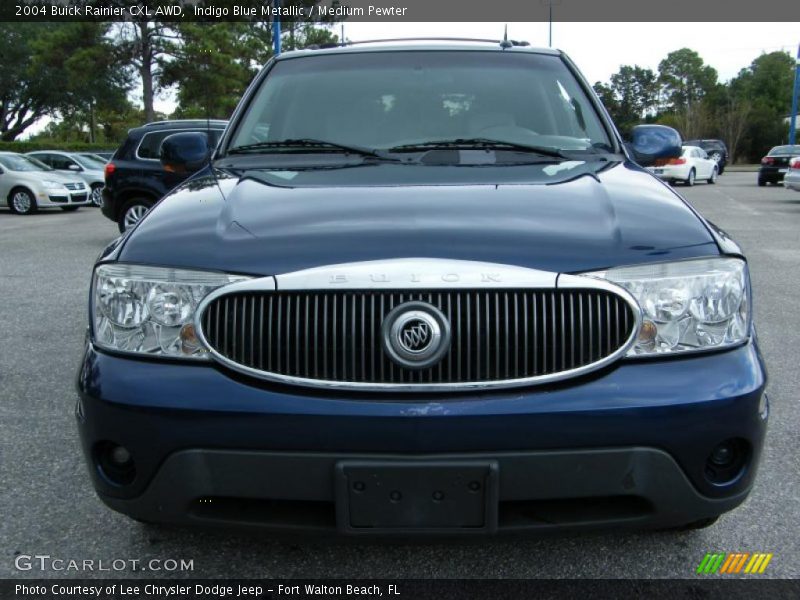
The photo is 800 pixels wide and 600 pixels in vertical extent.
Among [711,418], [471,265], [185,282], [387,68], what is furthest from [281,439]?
[387,68]

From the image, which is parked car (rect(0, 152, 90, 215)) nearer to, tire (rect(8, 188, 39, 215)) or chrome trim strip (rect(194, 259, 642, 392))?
tire (rect(8, 188, 39, 215))

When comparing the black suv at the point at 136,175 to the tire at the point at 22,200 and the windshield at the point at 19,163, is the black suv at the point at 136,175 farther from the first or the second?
the windshield at the point at 19,163

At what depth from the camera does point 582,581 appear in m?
2.43

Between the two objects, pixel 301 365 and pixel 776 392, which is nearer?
pixel 301 365

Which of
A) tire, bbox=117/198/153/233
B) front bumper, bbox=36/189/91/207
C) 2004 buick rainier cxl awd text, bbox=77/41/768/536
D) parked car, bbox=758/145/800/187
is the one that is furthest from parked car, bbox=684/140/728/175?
2004 buick rainier cxl awd text, bbox=77/41/768/536

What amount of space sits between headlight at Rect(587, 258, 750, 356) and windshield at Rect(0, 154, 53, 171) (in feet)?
60.7

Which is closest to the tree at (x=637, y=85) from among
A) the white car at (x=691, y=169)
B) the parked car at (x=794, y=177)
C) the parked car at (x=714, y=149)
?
the parked car at (x=714, y=149)

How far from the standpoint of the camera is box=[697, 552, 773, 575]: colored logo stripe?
2.50 m

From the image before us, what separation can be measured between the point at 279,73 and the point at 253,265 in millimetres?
1858

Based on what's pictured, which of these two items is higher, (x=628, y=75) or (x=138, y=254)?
(x=628, y=75)

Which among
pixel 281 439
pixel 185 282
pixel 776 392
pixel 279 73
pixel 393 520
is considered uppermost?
pixel 279 73

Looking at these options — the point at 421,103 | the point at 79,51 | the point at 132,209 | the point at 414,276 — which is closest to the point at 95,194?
the point at 132,209

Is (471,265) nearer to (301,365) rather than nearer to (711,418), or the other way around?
(301,365)

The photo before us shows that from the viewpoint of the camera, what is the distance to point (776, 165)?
85.3ft
